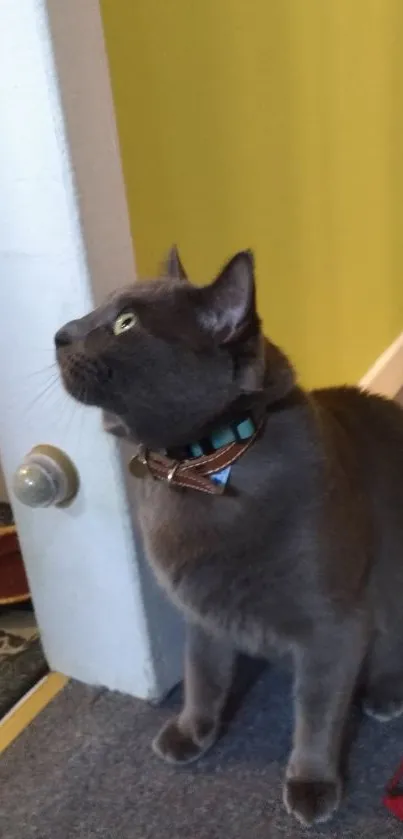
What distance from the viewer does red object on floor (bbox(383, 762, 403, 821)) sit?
0.98 metres

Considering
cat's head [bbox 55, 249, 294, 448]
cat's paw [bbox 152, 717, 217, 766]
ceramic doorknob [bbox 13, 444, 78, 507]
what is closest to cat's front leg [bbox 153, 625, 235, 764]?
cat's paw [bbox 152, 717, 217, 766]

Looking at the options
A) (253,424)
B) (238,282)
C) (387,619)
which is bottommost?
(387,619)

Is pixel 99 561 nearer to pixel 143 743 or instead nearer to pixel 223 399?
pixel 143 743

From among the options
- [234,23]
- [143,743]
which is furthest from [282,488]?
[234,23]

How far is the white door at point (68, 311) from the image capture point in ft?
2.86

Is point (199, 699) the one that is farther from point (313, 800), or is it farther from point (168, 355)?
point (168, 355)

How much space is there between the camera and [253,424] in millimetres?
862

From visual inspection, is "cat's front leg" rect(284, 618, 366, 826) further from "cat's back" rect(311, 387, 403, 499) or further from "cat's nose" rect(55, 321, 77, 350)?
"cat's nose" rect(55, 321, 77, 350)

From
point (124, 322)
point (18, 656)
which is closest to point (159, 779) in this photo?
point (18, 656)

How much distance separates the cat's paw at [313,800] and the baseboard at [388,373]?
3.15 ft

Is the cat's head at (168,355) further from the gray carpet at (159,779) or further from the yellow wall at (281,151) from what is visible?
the gray carpet at (159,779)

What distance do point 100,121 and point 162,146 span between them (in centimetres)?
20

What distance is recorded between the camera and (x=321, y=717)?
0.96 meters

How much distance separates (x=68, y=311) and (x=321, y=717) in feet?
1.68
